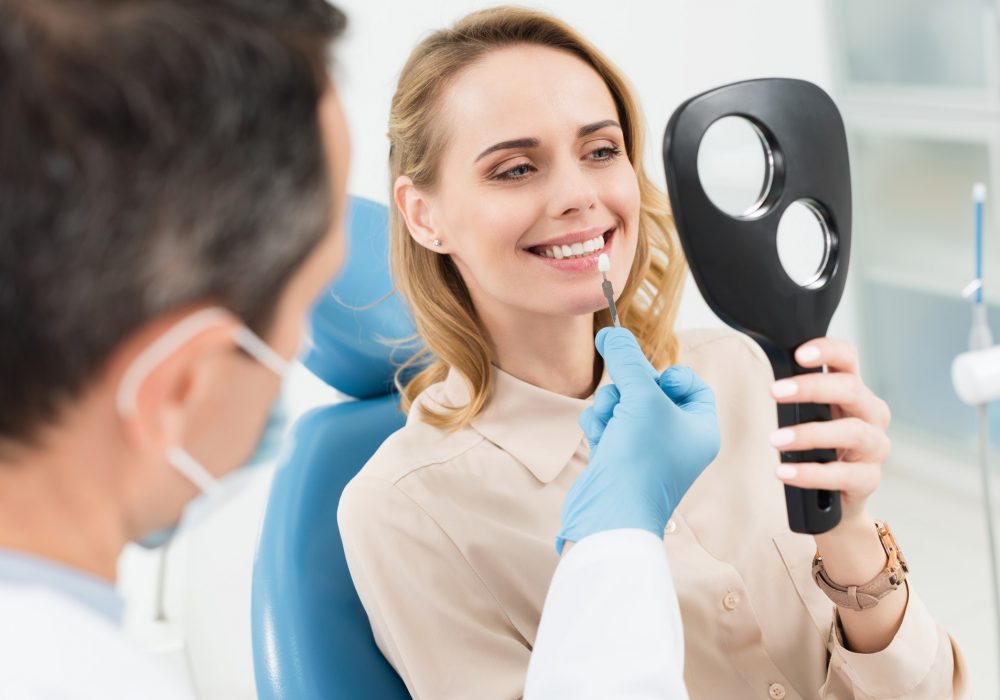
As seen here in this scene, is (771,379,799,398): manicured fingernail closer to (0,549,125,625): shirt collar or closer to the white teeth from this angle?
the white teeth

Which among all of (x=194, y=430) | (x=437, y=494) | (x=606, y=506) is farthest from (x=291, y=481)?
(x=194, y=430)

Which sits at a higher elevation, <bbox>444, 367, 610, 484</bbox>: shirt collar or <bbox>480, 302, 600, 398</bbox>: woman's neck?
<bbox>480, 302, 600, 398</bbox>: woman's neck

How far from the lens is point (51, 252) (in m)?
0.54

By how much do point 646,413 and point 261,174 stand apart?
20.9 inches

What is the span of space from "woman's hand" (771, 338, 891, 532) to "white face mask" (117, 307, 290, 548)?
450mm

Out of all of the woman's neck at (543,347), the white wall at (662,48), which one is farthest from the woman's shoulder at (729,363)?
the white wall at (662,48)

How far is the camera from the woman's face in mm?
1236

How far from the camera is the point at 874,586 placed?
A: 1.11 metres

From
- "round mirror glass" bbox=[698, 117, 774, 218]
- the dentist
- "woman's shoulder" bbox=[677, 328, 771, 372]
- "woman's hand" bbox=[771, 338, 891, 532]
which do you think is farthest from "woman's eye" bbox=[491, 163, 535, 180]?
"round mirror glass" bbox=[698, 117, 774, 218]

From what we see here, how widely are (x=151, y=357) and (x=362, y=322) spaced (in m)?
0.81

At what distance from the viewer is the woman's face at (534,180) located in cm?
124

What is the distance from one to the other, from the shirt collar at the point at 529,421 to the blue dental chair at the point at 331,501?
0.46 ft

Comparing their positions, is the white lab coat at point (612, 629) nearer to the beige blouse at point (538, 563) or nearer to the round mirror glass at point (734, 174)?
the beige blouse at point (538, 563)

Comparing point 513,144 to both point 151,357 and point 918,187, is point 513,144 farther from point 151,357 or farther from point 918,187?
point 918,187
